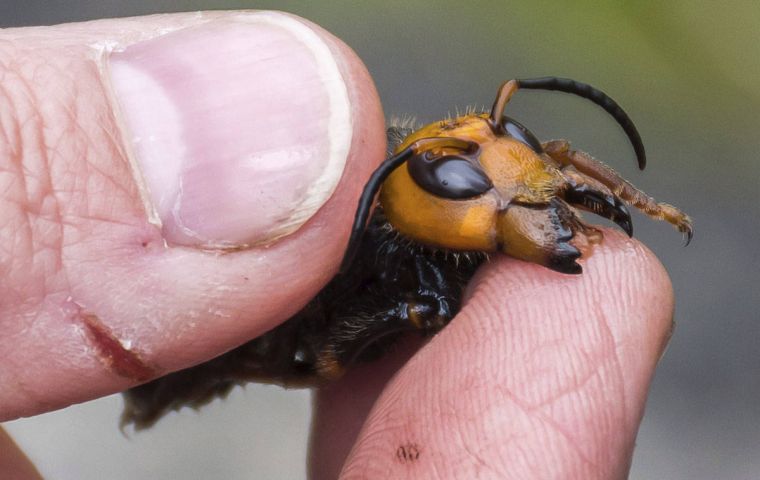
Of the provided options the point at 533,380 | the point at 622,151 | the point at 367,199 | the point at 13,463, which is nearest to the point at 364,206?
the point at 367,199

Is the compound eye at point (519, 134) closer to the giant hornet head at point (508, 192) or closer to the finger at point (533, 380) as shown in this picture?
the giant hornet head at point (508, 192)

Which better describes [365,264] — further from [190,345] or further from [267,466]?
[267,466]

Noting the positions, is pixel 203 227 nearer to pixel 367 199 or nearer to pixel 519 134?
pixel 367 199

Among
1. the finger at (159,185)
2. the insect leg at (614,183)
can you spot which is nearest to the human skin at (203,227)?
the finger at (159,185)

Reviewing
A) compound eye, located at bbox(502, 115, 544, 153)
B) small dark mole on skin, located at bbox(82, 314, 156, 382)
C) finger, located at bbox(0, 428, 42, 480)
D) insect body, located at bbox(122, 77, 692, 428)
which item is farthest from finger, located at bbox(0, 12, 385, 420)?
finger, located at bbox(0, 428, 42, 480)

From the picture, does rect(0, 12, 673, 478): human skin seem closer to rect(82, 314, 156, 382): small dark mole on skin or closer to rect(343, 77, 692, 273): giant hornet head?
rect(82, 314, 156, 382): small dark mole on skin

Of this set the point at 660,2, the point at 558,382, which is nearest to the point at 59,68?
the point at 558,382
